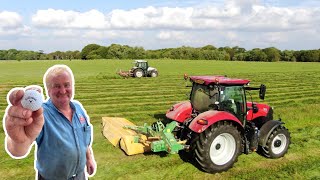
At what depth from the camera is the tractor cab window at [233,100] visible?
6.95m

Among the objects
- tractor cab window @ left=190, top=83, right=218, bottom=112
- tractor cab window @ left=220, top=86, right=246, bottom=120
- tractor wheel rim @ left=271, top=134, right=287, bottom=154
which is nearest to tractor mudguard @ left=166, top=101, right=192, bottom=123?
tractor cab window @ left=190, top=83, right=218, bottom=112

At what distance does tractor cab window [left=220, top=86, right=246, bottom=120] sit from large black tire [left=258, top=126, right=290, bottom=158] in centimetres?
85

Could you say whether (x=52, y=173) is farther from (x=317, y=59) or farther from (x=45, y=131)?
(x=317, y=59)

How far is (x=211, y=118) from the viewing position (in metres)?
6.43

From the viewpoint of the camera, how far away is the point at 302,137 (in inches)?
351

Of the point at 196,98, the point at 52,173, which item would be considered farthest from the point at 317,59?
the point at 52,173

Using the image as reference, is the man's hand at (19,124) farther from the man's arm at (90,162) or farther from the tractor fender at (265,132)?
the tractor fender at (265,132)

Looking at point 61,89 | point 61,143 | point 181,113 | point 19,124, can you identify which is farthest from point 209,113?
point 19,124

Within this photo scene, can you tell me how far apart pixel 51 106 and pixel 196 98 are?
18.6 feet

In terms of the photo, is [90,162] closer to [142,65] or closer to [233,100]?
[233,100]

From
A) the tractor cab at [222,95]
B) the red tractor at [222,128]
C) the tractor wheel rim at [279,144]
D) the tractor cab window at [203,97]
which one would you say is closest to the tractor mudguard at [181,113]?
the red tractor at [222,128]

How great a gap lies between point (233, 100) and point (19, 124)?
601 cm

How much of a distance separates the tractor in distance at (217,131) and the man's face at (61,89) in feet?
14.9

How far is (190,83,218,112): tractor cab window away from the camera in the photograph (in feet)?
23.0
